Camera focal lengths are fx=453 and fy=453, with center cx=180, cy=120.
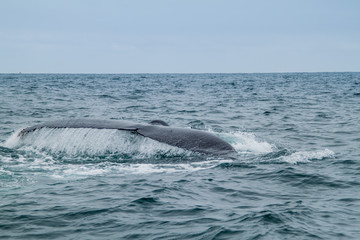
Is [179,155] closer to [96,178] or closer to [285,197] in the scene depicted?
[96,178]

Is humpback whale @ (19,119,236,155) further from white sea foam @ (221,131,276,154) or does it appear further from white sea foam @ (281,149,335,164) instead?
white sea foam @ (221,131,276,154)

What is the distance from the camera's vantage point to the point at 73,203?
7684mm

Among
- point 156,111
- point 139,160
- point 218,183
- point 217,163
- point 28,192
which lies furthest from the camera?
point 156,111

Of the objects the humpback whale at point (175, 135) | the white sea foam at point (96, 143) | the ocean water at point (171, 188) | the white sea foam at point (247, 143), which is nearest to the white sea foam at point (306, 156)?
the ocean water at point (171, 188)

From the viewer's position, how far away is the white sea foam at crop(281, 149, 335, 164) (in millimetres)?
11481

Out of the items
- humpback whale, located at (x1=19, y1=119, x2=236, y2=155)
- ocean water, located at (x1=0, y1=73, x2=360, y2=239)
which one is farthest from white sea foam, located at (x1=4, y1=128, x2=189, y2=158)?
humpback whale, located at (x1=19, y1=119, x2=236, y2=155)

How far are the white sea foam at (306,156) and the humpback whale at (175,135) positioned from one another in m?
1.57

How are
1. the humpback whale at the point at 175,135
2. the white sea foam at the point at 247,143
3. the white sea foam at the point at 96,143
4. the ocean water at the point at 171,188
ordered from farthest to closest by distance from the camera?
the white sea foam at the point at 247,143 < the white sea foam at the point at 96,143 < the humpback whale at the point at 175,135 < the ocean water at the point at 171,188

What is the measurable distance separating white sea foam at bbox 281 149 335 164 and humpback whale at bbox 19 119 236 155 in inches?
61.7

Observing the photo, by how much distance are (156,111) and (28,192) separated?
1889 cm

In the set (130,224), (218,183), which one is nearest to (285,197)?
(218,183)

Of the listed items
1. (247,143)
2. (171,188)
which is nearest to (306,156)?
(247,143)

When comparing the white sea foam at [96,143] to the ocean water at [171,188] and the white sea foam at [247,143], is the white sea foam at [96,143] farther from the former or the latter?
the white sea foam at [247,143]

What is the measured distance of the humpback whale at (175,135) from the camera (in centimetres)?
1091
